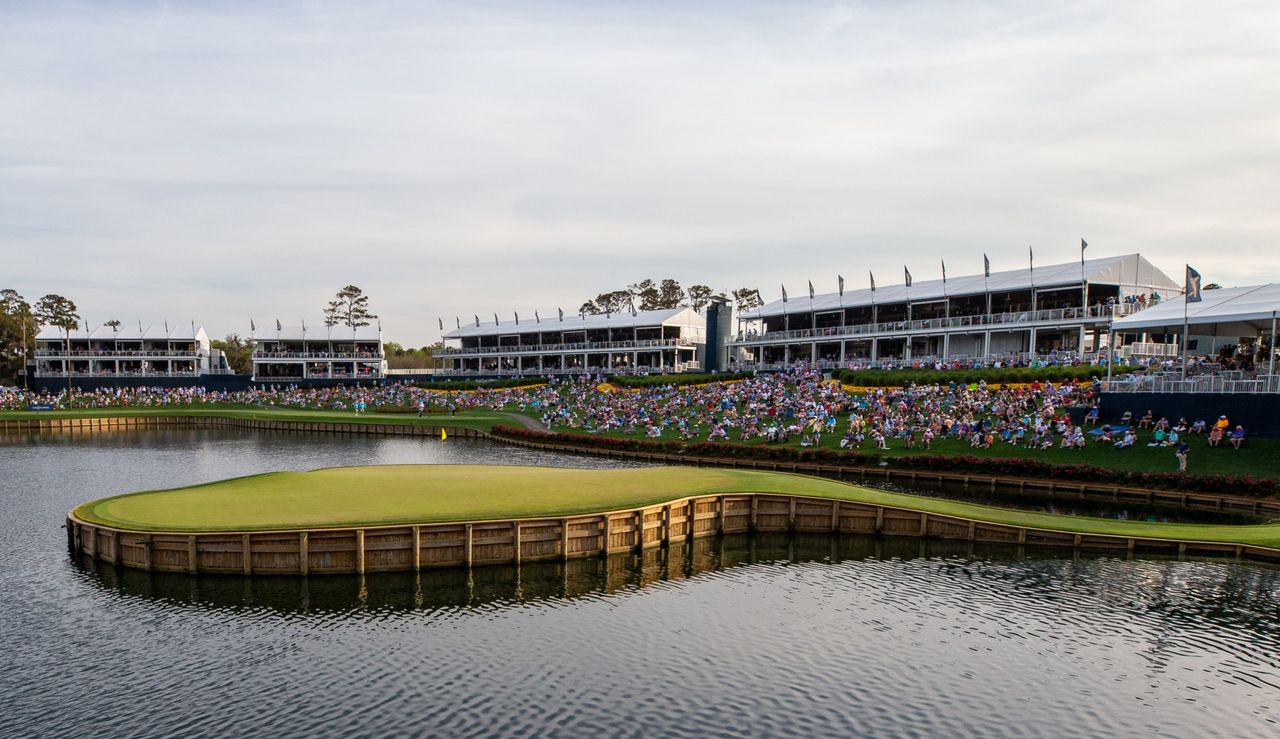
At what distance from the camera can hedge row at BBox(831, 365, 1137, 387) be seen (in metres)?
50.5

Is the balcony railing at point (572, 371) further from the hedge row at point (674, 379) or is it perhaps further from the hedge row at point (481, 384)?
the hedge row at point (674, 379)

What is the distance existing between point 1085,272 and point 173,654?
68.6 meters

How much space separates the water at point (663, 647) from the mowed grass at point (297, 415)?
43.9m

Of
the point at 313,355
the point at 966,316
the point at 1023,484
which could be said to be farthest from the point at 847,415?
the point at 313,355

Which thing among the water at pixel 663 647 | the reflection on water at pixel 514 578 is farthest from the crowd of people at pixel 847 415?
the water at pixel 663 647

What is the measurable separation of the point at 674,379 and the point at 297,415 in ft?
120

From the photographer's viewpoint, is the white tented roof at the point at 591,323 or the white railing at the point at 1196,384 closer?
the white railing at the point at 1196,384

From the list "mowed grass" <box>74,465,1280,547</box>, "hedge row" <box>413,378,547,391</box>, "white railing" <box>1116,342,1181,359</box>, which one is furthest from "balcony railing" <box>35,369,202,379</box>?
"white railing" <box>1116,342,1181,359</box>

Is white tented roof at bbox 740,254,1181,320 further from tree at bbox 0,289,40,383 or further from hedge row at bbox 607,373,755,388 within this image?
tree at bbox 0,289,40,383

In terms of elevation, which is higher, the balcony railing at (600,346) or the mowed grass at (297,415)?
the balcony railing at (600,346)

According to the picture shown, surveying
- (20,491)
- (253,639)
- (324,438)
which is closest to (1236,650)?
(253,639)

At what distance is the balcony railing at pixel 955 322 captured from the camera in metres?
61.6

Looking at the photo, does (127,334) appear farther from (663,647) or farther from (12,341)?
(663,647)

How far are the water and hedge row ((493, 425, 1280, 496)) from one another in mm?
10647
